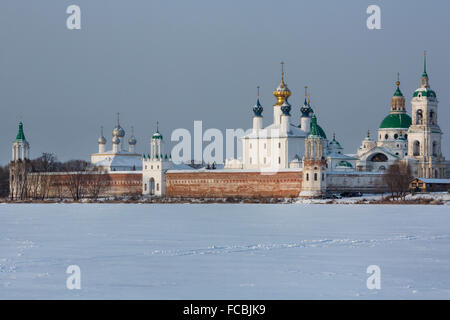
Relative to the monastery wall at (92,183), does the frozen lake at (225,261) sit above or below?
below

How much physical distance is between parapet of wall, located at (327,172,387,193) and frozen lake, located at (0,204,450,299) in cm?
3217

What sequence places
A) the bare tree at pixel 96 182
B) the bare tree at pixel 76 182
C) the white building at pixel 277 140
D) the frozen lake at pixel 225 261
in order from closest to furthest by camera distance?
the frozen lake at pixel 225 261, the white building at pixel 277 140, the bare tree at pixel 76 182, the bare tree at pixel 96 182

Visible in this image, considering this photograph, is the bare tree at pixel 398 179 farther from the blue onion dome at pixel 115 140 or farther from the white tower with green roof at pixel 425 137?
the blue onion dome at pixel 115 140

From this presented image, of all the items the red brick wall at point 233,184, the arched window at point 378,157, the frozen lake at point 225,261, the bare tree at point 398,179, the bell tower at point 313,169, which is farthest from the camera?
the arched window at point 378,157

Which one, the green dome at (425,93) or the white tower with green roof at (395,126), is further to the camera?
the white tower with green roof at (395,126)

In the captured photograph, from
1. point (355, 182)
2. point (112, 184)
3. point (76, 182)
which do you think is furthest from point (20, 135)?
point (355, 182)

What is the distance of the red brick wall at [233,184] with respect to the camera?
5431 centimetres

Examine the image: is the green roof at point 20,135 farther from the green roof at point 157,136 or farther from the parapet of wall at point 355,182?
the parapet of wall at point 355,182

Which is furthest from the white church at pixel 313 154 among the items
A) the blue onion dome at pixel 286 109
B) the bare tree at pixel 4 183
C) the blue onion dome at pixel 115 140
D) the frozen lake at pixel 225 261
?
the frozen lake at pixel 225 261

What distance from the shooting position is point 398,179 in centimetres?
5138

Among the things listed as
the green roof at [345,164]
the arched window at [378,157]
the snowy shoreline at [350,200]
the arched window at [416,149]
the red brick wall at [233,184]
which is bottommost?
the snowy shoreline at [350,200]

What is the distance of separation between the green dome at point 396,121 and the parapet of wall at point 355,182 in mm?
16001

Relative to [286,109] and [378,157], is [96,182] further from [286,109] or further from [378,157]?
[378,157]

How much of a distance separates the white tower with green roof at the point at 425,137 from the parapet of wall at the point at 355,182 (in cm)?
649
